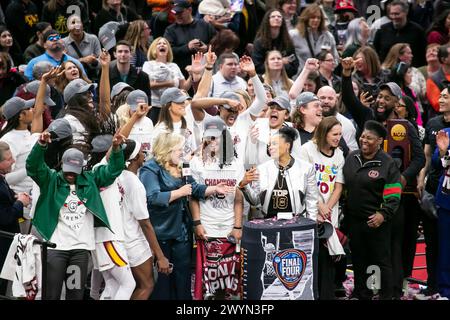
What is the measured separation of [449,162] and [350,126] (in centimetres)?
155

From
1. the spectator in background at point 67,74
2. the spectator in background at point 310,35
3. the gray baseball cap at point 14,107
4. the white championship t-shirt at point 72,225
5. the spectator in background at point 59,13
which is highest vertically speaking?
the spectator in background at point 59,13

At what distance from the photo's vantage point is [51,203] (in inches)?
410

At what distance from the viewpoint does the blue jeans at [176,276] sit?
1157cm

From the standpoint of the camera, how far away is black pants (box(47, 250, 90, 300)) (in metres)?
10.3

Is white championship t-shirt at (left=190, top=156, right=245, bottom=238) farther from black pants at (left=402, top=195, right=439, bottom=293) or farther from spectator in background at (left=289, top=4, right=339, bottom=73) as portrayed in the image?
spectator in background at (left=289, top=4, right=339, bottom=73)

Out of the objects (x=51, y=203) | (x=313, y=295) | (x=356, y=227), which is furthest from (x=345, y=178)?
(x=51, y=203)

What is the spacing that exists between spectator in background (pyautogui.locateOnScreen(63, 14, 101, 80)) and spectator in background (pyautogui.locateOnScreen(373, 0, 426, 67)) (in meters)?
4.37

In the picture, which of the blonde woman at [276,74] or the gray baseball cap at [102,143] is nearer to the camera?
the gray baseball cap at [102,143]

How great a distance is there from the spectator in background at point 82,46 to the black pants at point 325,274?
4949mm

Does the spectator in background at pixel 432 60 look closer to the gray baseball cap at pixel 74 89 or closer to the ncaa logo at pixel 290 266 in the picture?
the gray baseball cap at pixel 74 89

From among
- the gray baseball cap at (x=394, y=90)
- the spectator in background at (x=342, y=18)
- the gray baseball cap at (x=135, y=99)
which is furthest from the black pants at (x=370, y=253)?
the spectator in background at (x=342, y=18)

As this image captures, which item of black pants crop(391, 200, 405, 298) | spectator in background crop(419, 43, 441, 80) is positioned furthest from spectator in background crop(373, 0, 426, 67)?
black pants crop(391, 200, 405, 298)

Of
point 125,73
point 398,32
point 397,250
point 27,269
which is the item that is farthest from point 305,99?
point 398,32

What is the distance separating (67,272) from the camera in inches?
412
